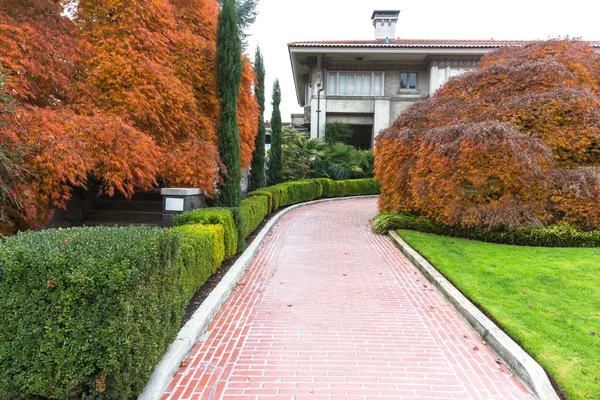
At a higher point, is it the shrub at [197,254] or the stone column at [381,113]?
the stone column at [381,113]

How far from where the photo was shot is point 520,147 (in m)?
8.07

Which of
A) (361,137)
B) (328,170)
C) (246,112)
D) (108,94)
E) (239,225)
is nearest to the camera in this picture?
(108,94)

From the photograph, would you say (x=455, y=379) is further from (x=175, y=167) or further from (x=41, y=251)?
(x=175, y=167)

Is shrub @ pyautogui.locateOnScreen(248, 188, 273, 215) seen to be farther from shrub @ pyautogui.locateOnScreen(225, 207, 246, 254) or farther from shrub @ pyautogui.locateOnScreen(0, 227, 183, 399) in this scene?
shrub @ pyautogui.locateOnScreen(0, 227, 183, 399)

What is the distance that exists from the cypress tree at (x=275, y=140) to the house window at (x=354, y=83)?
6.45 m

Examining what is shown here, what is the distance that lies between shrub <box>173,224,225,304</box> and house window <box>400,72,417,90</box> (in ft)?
68.1

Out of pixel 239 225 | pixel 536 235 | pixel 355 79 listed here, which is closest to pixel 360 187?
pixel 355 79

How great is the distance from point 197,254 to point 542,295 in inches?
179

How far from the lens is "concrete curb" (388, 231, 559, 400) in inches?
121

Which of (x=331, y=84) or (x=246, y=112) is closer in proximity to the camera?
(x=246, y=112)

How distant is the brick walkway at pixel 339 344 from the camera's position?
3.13m

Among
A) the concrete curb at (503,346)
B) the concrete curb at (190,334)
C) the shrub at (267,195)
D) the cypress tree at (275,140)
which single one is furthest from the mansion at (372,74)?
the concrete curb at (503,346)

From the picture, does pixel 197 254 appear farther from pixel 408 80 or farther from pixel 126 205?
pixel 408 80

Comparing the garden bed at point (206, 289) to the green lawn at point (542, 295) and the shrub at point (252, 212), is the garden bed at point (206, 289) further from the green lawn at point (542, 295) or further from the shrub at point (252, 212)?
the green lawn at point (542, 295)
